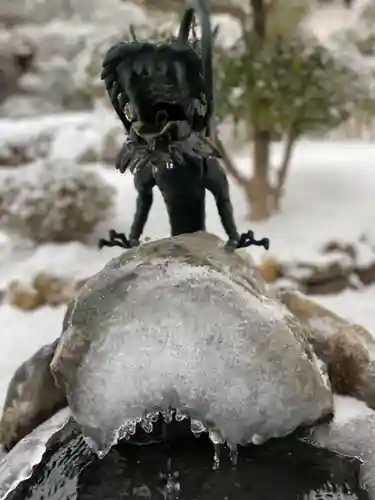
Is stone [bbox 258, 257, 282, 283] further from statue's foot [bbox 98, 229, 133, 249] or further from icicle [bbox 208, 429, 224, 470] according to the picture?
icicle [bbox 208, 429, 224, 470]

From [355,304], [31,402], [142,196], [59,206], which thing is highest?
[142,196]

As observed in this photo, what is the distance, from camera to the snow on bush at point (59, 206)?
3523 mm

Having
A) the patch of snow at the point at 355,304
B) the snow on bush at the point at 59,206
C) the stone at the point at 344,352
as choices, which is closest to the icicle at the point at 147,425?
the stone at the point at 344,352

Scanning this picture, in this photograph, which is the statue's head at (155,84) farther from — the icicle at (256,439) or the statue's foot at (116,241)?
the icicle at (256,439)

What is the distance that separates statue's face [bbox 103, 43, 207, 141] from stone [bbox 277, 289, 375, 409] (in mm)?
558

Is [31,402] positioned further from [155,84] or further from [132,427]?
[155,84]

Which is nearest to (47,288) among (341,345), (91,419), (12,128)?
(341,345)

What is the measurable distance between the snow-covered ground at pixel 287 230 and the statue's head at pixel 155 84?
144cm

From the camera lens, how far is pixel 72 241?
3604 mm

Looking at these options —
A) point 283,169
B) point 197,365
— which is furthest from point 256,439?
point 283,169

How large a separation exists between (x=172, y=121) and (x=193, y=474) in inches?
22.4

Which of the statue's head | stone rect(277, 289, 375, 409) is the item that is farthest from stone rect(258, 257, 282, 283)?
the statue's head

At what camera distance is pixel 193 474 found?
1227 mm

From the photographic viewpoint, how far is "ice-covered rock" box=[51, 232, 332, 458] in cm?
118
